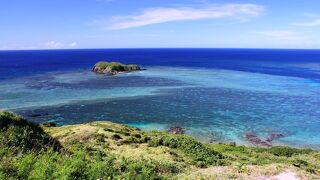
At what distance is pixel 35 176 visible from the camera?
1580 cm

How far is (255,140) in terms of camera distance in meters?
55.9

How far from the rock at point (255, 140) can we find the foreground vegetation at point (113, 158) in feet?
29.1

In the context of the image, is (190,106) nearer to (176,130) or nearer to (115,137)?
(176,130)

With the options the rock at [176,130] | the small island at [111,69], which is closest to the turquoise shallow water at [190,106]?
the rock at [176,130]

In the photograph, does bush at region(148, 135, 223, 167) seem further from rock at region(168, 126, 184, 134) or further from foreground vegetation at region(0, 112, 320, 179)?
rock at region(168, 126, 184, 134)

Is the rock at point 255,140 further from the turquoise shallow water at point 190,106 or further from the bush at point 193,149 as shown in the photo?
the bush at point 193,149

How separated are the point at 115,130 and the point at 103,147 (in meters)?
10.4

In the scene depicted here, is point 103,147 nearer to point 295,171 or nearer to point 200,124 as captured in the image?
point 295,171

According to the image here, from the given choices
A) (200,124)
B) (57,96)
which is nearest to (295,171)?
(200,124)

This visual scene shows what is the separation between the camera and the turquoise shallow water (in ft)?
205

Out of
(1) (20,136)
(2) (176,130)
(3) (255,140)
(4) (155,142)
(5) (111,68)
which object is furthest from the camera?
(5) (111,68)

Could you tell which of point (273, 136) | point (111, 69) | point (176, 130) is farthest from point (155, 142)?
point (111, 69)

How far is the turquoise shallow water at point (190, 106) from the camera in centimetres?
6256

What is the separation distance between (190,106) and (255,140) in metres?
26.9
